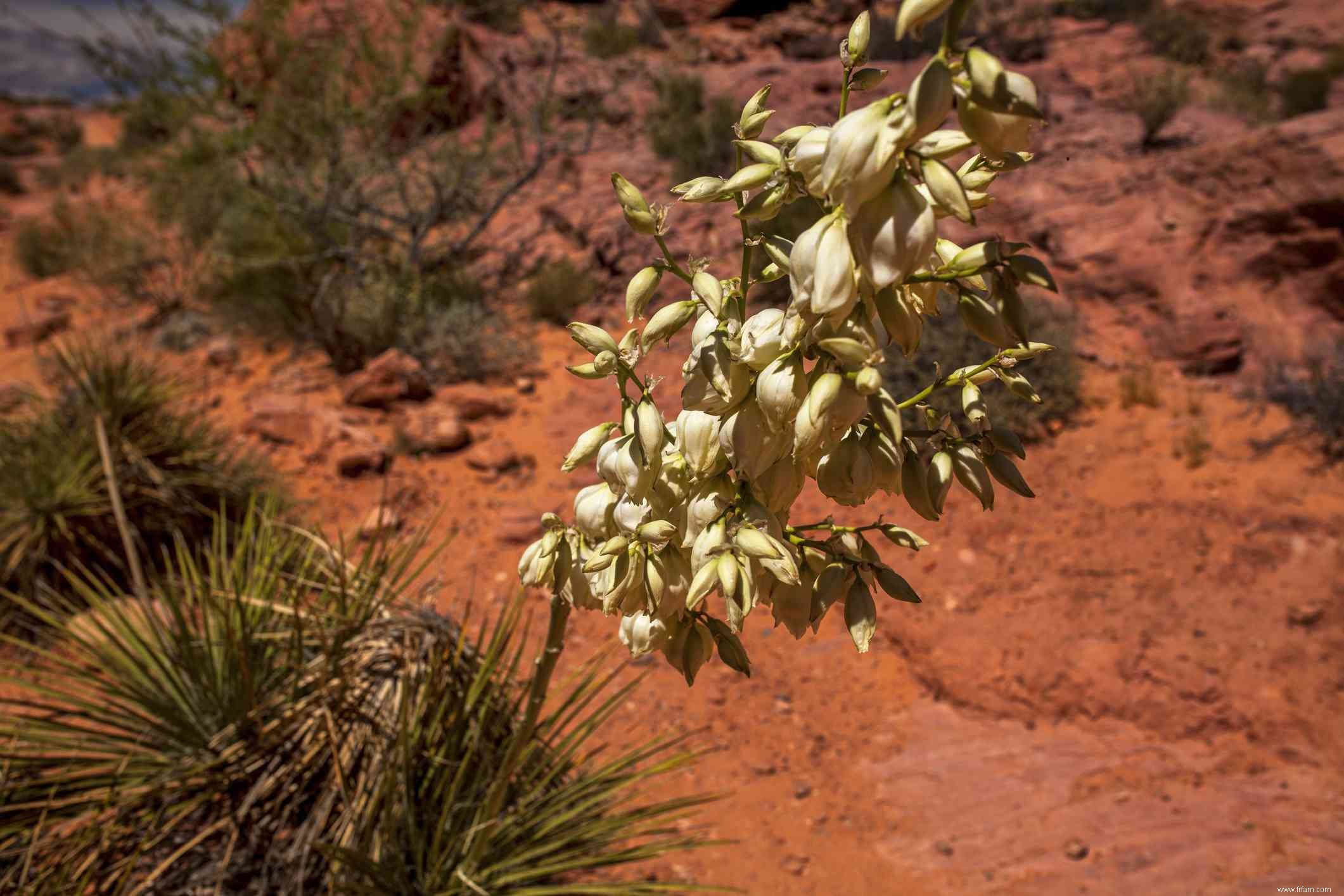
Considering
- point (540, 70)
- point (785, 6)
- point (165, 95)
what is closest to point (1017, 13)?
point (785, 6)

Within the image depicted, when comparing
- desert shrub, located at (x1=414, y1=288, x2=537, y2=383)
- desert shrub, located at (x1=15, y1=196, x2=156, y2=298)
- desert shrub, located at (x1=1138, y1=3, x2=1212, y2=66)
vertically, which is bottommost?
desert shrub, located at (x1=414, y1=288, x2=537, y2=383)

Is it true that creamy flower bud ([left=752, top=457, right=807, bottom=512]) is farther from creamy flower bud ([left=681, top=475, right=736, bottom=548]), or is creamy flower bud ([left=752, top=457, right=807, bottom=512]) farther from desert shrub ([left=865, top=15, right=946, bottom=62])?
desert shrub ([left=865, top=15, right=946, bottom=62])

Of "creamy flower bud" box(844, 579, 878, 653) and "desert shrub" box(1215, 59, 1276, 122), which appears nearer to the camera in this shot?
"creamy flower bud" box(844, 579, 878, 653)

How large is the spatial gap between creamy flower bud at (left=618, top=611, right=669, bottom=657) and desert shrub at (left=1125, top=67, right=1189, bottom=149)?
8.34 metres

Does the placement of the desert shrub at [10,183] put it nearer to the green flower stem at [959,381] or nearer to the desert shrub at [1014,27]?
the desert shrub at [1014,27]

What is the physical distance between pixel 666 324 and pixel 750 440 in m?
0.16

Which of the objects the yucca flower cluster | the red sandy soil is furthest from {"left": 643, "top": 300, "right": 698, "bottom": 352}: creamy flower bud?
the red sandy soil

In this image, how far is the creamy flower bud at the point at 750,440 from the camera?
75 cm

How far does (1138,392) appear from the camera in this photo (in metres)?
4.87

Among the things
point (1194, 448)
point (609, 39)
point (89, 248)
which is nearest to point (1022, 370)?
point (1194, 448)

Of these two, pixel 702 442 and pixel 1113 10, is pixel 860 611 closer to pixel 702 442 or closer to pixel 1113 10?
pixel 702 442

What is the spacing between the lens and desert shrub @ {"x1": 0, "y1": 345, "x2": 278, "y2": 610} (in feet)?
10.4

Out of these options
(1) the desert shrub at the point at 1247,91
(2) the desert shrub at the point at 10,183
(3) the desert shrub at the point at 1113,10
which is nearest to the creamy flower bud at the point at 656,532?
(1) the desert shrub at the point at 1247,91

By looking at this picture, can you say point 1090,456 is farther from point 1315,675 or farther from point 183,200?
point 183,200
